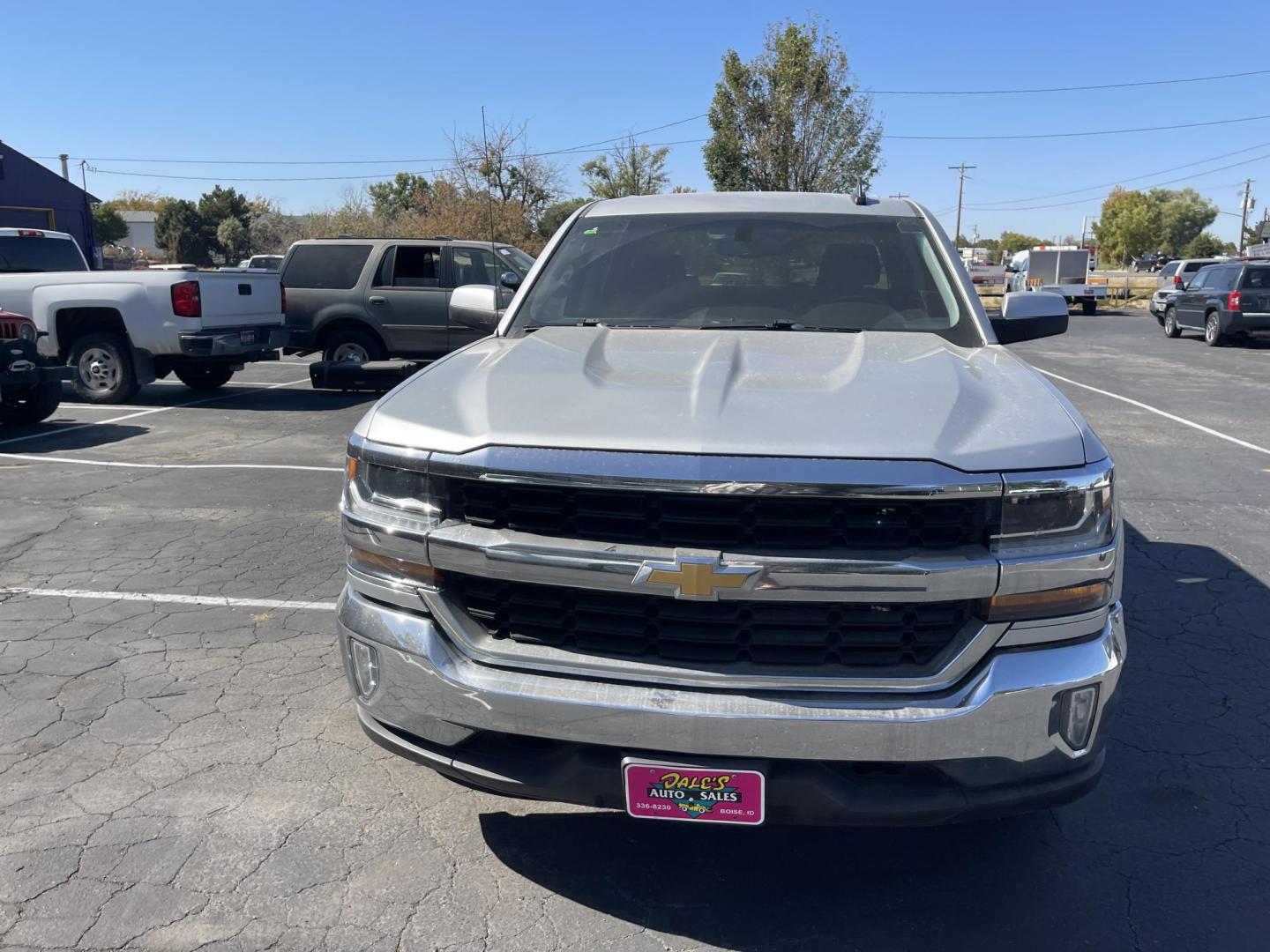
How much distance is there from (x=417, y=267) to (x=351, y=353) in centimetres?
147

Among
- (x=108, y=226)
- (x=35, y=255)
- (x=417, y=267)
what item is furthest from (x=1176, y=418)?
(x=108, y=226)

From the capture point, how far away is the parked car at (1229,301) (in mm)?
20594

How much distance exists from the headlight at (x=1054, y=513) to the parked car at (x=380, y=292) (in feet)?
36.5

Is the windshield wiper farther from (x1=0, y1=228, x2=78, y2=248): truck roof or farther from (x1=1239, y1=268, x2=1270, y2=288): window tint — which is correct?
(x1=1239, y1=268, x2=1270, y2=288): window tint

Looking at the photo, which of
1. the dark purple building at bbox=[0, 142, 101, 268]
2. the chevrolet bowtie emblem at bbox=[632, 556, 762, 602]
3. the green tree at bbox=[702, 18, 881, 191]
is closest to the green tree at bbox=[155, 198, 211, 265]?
the dark purple building at bbox=[0, 142, 101, 268]

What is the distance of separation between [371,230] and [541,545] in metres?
40.1

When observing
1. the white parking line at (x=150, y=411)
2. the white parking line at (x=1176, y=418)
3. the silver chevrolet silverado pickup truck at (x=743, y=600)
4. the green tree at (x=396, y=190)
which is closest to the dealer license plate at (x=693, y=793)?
the silver chevrolet silverado pickup truck at (x=743, y=600)

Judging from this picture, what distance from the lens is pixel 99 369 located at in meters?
12.2

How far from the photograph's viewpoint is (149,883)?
287 centimetres

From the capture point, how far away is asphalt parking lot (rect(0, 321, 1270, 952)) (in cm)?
269

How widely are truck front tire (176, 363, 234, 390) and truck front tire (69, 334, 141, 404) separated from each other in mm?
1098

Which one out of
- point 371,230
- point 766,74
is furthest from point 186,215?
point 766,74

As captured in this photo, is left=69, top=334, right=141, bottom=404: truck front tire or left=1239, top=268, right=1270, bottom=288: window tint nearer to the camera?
left=69, top=334, right=141, bottom=404: truck front tire

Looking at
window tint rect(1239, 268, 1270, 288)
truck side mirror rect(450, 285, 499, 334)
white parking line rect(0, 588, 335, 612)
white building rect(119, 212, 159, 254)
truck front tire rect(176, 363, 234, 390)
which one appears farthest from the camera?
white building rect(119, 212, 159, 254)
